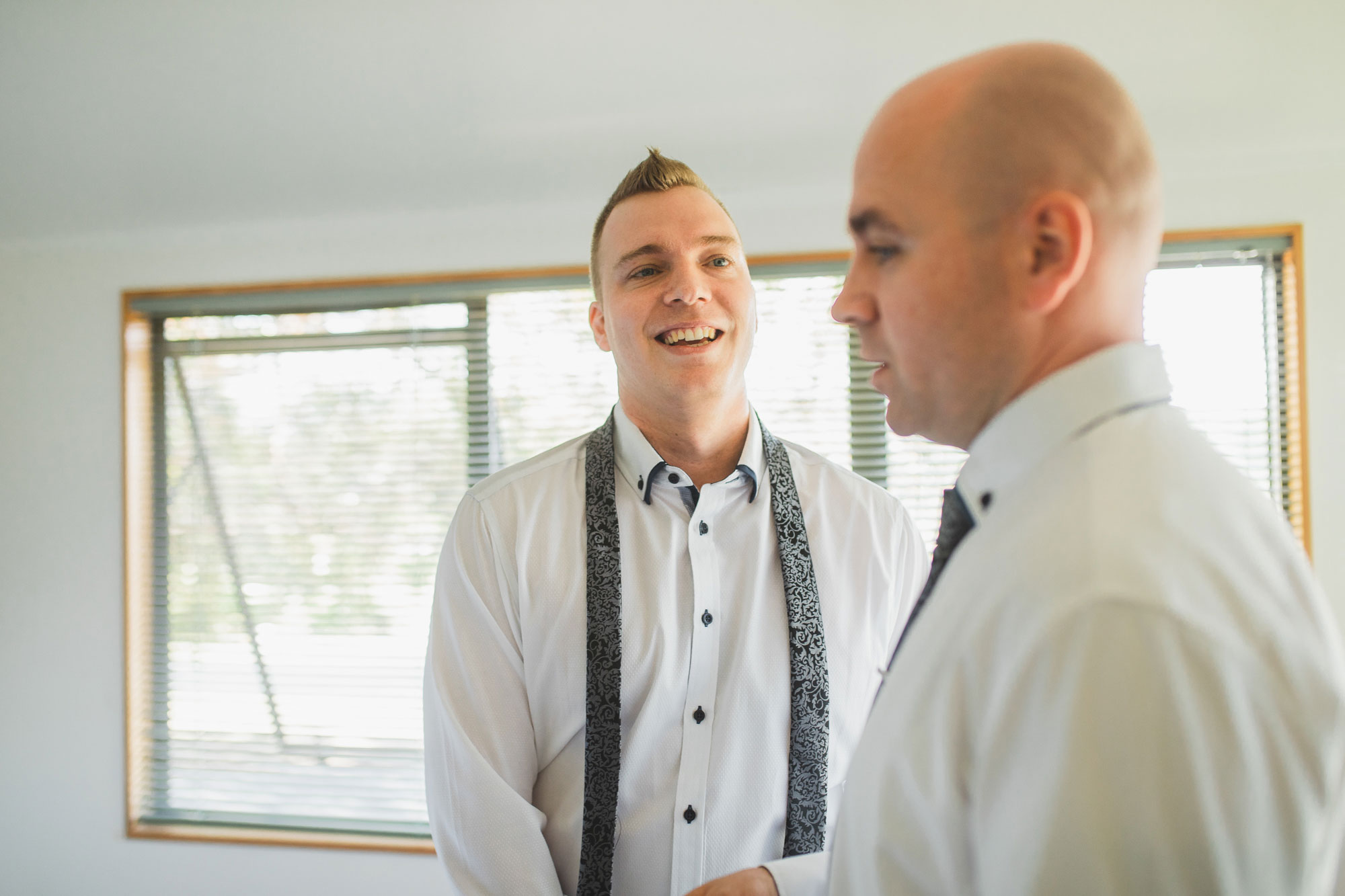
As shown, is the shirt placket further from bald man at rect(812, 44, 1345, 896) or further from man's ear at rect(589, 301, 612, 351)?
bald man at rect(812, 44, 1345, 896)

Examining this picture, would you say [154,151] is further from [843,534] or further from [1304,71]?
[1304,71]

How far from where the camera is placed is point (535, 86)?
2.33m

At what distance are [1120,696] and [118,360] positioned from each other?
4.02 metres

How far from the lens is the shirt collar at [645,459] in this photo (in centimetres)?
151

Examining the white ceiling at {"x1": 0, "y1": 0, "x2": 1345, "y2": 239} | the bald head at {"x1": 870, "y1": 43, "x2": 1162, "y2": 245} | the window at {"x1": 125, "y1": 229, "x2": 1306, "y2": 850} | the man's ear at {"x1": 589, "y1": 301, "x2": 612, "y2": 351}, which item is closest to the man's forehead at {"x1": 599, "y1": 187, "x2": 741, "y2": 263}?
the man's ear at {"x1": 589, "y1": 301, "x2": 612, "y2": 351}

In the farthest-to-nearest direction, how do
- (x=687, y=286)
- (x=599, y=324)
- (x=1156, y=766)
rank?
(x=599, y=324) < (x=687, y=286) < (x=1156, y=766)

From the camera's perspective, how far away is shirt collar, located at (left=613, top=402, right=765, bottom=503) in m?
1.51

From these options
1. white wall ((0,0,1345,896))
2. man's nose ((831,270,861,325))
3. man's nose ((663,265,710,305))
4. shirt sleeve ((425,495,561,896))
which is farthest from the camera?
white wall ((0,0,1345,896))

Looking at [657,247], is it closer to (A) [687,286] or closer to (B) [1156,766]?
(A) [687,286]

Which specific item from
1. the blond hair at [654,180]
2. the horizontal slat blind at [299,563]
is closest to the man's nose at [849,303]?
the blond hair at [654,180]

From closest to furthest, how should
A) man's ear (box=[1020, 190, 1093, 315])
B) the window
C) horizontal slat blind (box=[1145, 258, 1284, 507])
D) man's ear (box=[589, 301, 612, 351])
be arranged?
1. man's ear (box=[1020, 190, 1093, 315])
2. man's ear (box=[589, 301, 612, 351])
3. horizontal slat blind (box=[1145, 258, 1284, 507])
4. the window

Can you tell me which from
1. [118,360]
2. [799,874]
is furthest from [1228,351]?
[118,360]

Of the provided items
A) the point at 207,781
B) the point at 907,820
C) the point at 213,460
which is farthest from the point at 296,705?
the point at 907,820

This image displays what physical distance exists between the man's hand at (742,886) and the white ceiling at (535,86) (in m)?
1.75
